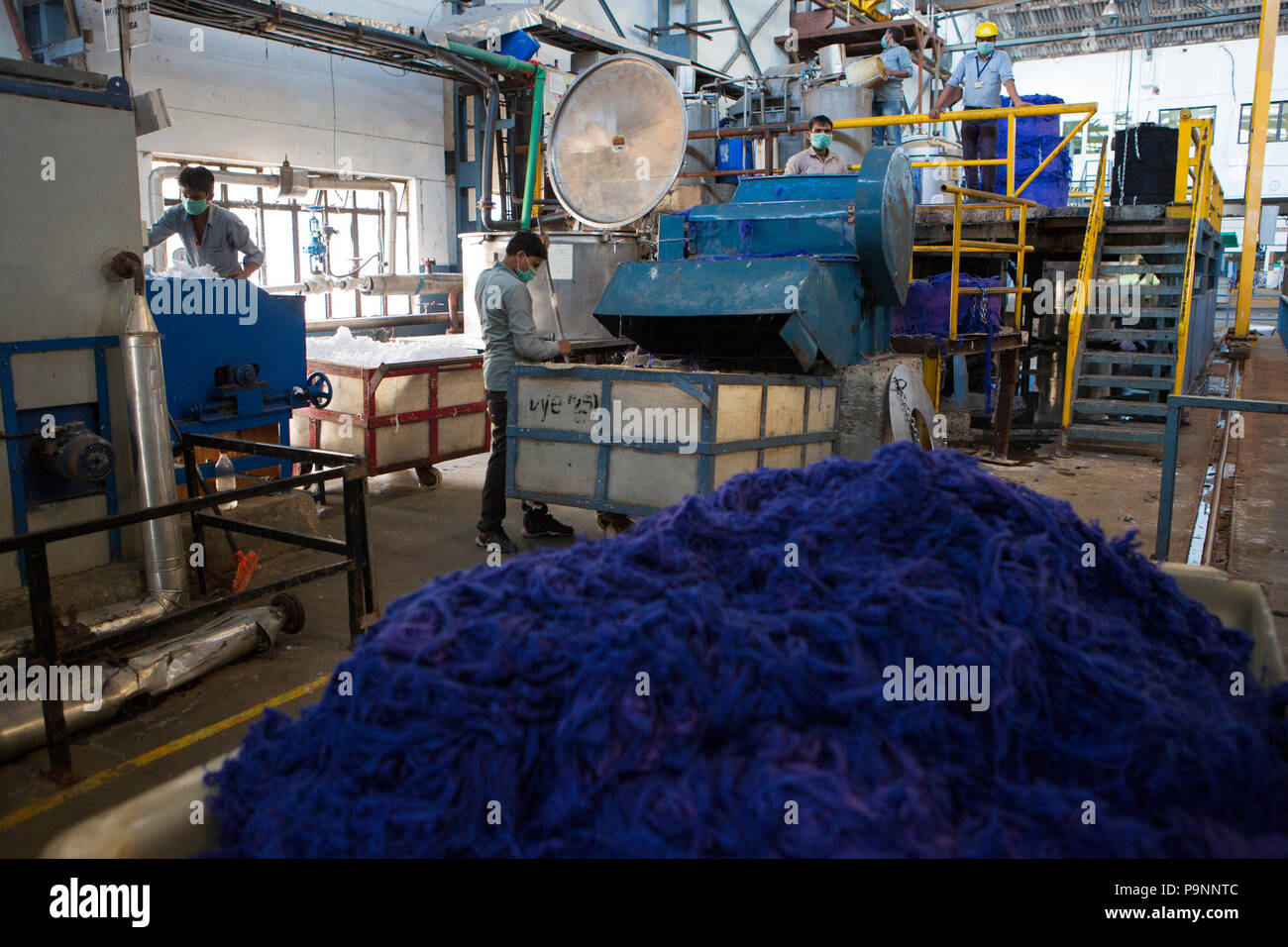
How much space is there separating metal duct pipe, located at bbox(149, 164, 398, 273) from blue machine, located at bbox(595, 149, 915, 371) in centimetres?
519

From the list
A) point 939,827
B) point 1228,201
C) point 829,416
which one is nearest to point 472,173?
point 829,416

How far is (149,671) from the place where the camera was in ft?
12.4

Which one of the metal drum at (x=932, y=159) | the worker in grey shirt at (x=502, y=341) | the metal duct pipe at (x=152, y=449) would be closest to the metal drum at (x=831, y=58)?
the metal drum at (x=932, y=159)

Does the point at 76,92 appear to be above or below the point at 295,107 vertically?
below

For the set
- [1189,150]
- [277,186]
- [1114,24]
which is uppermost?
[1114,24]

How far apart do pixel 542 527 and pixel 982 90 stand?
719 cm

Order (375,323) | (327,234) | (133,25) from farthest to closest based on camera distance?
(327,234), (375,323), (133,25)

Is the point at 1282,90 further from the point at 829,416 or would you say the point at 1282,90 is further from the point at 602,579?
the point at 602,579

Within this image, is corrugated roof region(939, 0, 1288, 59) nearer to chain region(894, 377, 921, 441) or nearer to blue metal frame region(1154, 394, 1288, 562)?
chain region(894, 377, 921, 441)

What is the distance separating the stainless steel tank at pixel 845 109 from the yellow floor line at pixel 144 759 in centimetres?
1051

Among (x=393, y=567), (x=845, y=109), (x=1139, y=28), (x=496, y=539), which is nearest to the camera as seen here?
(x=393, y=567)

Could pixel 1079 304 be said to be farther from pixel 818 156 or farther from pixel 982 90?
pixel 818 156

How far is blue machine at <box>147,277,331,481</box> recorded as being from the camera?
5.09m

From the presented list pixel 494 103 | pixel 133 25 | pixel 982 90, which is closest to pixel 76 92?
pixel 133 25
